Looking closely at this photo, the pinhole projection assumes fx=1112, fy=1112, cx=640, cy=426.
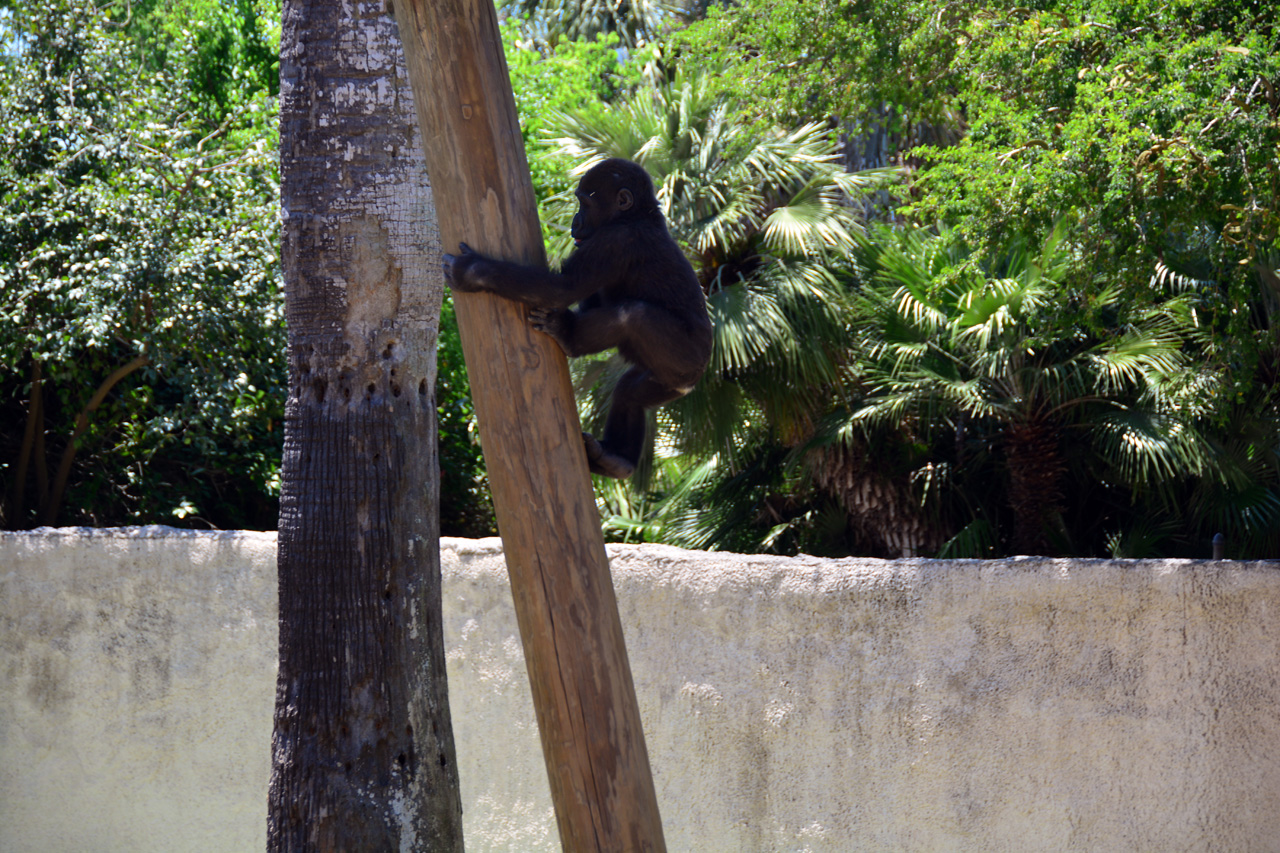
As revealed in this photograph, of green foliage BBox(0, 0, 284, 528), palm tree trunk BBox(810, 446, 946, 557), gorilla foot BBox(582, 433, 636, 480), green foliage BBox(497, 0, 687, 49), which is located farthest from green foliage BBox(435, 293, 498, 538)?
green foliage BBox(497, 0, 687, 49)

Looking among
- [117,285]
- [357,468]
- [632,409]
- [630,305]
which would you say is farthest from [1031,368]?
[117,285]

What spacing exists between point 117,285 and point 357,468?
15.3 feet

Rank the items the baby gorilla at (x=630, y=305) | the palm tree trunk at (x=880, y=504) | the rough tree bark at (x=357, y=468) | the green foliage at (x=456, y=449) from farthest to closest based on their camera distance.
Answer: the green foliage at (x=456, y=449)
the palm tree trunk at (x=880, y=504)
the rough tree bark at (x=357, y=468)
the baby gorilla at (x=630, y=305)

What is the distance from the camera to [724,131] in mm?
9531

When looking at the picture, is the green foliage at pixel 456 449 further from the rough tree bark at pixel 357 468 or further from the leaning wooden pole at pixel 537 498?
the leaning wooden pole at pixel 537 498

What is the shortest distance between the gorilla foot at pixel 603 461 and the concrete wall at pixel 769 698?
2026mm

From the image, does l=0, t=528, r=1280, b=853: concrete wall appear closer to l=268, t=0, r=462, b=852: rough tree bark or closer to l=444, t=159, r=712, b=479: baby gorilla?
l=268, t=0, r=462, b=852: rough tree bark

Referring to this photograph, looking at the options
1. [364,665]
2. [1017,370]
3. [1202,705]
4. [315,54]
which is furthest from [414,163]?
[1017,370]

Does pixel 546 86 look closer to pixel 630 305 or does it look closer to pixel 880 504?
pixel 880 504

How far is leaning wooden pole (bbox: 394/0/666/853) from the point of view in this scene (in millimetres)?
2865

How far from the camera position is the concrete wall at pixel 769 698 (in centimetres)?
486

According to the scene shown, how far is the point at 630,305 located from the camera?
11.7 feet

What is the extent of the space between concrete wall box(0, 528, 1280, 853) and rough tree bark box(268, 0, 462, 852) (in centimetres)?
164

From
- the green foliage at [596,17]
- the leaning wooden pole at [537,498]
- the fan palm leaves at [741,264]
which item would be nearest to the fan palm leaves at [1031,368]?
the fan palm leaves at [741,264]
